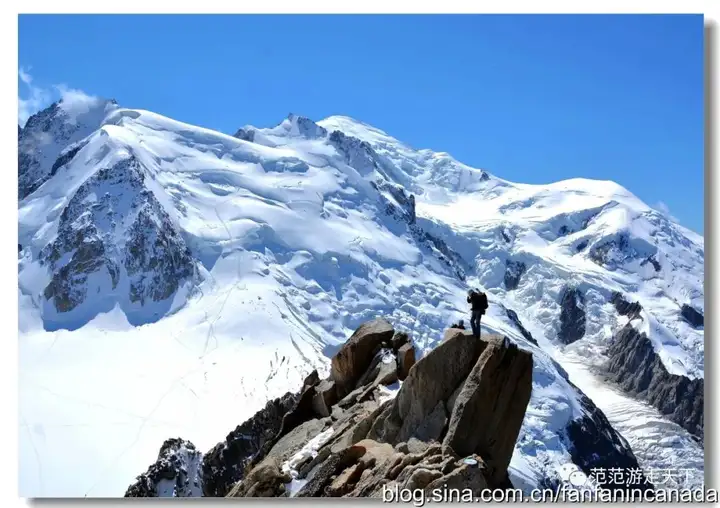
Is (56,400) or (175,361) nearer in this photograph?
(56,400)

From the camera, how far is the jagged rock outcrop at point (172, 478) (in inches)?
1764

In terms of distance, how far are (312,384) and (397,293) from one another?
88.8 meters

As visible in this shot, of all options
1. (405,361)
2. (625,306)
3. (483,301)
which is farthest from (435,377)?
(625,306)

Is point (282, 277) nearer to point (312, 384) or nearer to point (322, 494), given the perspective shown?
point (312, 384)

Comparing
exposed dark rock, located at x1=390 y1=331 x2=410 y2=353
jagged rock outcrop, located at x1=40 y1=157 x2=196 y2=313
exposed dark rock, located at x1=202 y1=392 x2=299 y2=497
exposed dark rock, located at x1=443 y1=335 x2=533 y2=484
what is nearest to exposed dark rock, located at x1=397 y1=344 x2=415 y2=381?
exposed dark rock, located at x1=390 y1=331 x2=410 y2=353

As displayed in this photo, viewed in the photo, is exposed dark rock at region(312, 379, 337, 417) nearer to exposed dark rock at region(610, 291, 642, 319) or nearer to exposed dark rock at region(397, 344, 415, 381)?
exposed dark rock at region(397, 344, 415, 381)

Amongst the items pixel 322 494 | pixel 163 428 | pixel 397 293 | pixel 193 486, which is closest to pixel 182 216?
pixel 397 293

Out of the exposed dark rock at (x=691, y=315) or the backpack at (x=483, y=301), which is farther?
the exposed dark rock at (x=691, y=315)

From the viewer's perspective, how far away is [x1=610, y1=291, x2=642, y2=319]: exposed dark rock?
176 meters

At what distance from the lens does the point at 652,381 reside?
494 ft

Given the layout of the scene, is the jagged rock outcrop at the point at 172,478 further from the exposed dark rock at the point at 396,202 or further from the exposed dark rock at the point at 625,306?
the exposed dark rock at the point at 625,306

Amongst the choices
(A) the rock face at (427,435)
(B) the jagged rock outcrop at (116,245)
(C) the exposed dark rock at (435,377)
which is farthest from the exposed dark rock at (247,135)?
(C) the exposed dark rock at (435,377)

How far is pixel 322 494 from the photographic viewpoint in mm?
16891

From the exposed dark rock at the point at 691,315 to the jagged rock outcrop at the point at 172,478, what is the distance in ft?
418
